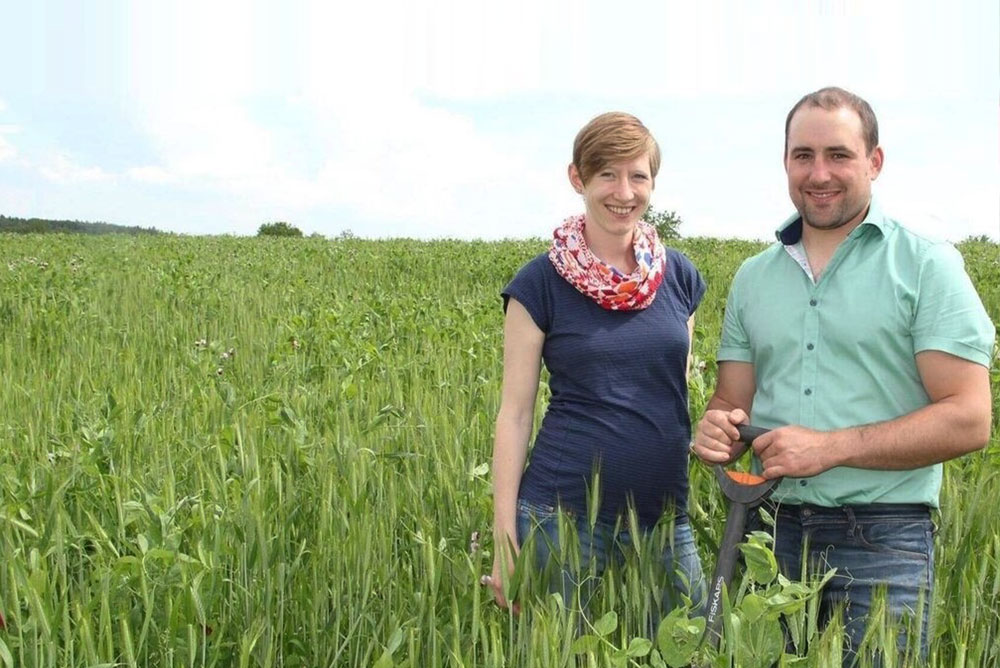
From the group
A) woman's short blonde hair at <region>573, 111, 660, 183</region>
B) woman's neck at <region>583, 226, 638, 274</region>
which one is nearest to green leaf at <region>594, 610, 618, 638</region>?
woman's neck at <region>583, 226, 638, 274</region>

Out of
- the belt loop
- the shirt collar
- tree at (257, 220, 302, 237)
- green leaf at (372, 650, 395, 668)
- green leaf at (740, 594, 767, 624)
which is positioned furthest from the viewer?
tree at (257, 220, 302, 237)

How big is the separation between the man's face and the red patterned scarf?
401 millimetres

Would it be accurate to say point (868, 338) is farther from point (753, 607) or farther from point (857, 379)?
point (753, 607)

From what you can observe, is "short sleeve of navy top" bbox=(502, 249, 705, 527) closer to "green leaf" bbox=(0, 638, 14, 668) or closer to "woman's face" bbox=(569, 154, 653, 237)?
"woman's face" bbox=(569, 154, 653, 237)

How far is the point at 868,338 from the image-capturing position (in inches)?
92.5

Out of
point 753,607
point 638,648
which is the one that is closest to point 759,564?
point 753,607

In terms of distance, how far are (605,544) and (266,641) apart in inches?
35.2

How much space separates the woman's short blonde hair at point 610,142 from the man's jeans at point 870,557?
1013 millimetres

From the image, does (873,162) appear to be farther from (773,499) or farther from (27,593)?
(27,593)

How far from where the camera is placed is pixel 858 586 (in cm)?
233

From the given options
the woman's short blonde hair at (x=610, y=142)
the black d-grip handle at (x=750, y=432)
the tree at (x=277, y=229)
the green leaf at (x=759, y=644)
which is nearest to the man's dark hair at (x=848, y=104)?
the woman's short blonde hair at (x=610, y=142)

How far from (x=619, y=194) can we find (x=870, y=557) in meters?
1.09

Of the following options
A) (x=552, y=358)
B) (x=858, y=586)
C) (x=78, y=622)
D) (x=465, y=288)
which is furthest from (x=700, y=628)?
(x=465, y=288)

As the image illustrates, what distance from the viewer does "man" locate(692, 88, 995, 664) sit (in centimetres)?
224
